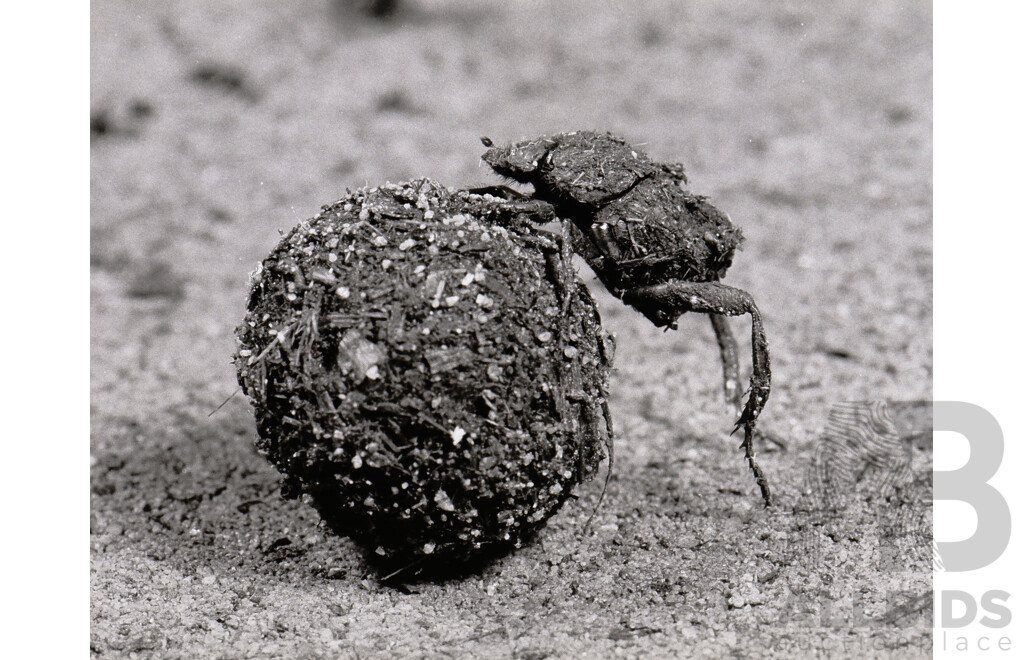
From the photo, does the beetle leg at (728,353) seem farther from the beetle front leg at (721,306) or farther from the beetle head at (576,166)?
the beetle head at (576,166)

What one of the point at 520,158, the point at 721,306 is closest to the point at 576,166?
the point at 520,158

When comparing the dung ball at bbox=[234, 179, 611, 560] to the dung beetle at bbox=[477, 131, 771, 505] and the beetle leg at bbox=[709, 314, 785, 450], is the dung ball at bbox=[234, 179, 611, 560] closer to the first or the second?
the dung beetle at bbox=[477, 131, 771, 505]

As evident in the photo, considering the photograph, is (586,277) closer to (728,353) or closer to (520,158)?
(728,353)

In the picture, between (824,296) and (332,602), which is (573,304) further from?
(824,296)

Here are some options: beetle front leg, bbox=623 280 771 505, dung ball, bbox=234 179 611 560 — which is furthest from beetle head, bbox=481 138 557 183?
beetle front leg, bbox=623 280 771 505

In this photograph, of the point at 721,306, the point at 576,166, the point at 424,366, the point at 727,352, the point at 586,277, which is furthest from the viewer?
the point at 586,277
